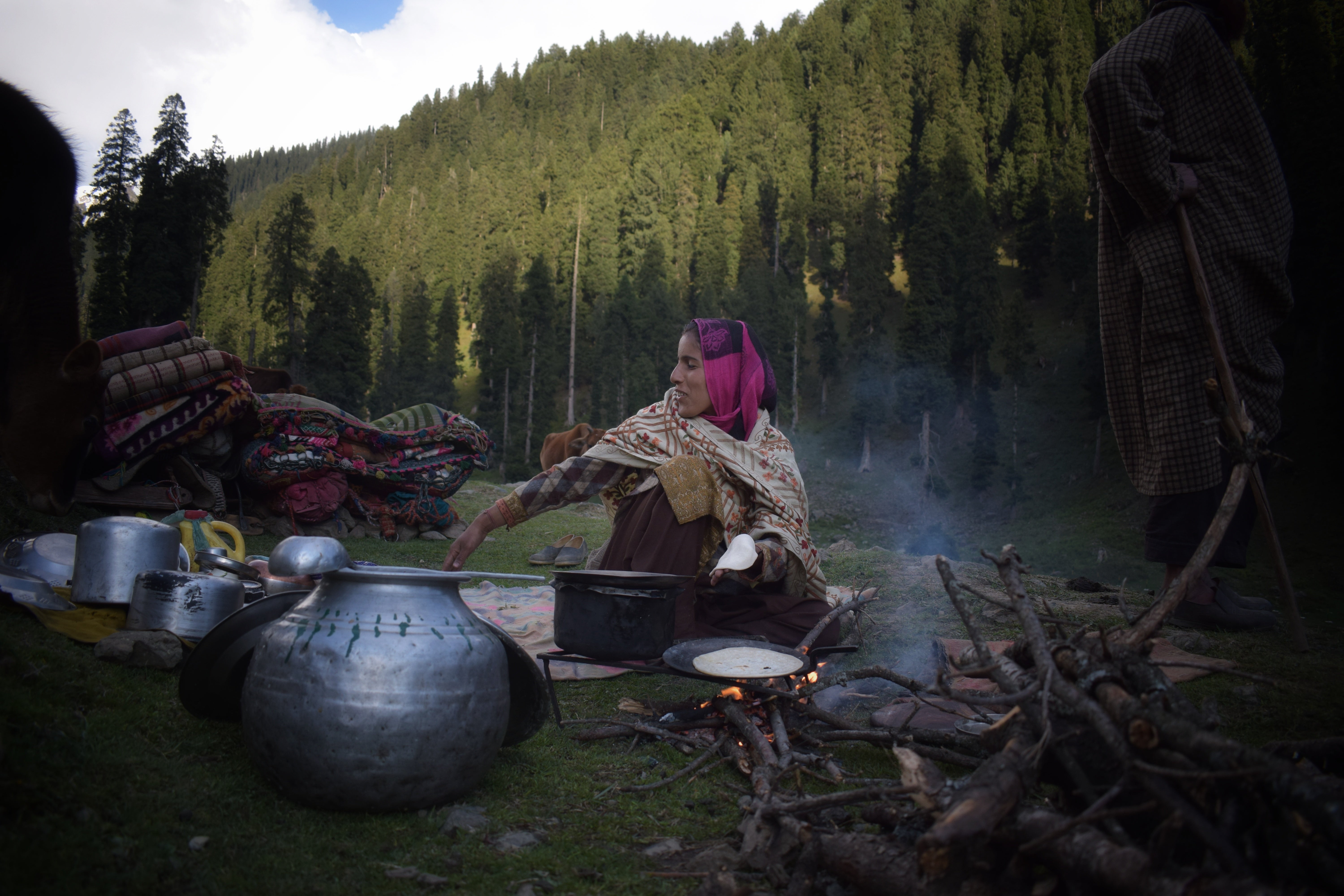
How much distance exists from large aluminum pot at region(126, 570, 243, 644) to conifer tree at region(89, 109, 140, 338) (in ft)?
54.0

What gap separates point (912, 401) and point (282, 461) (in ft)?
62.2

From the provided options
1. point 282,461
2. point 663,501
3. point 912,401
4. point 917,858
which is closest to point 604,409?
point 912,401

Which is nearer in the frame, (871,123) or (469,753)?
(469,753)

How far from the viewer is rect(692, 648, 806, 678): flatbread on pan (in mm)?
2170

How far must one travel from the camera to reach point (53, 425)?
2799mm

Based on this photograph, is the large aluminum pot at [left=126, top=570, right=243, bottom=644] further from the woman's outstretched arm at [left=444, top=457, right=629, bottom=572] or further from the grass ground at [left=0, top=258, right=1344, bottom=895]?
the woman's outstretched arm at [left=444, top=457, right=629, bottom=572]

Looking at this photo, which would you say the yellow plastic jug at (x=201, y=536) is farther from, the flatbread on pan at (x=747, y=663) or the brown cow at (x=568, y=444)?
the flatbread on pan at (x=747, y=663)

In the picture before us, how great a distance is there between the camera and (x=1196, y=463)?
292 centimetres

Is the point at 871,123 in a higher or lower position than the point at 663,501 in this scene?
higher

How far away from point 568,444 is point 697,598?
139 centimetres

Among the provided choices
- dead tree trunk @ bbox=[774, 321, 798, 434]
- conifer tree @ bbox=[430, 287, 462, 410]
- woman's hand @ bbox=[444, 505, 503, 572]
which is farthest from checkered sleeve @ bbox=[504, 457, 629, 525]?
conifer tree @ bbox=[430, 287, 462, 410]

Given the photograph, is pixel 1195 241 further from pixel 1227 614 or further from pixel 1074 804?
pixel 1074 804

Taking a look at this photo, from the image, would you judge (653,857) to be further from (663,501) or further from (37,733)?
(663,501)

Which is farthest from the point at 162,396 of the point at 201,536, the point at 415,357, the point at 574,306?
the point at 574,306
